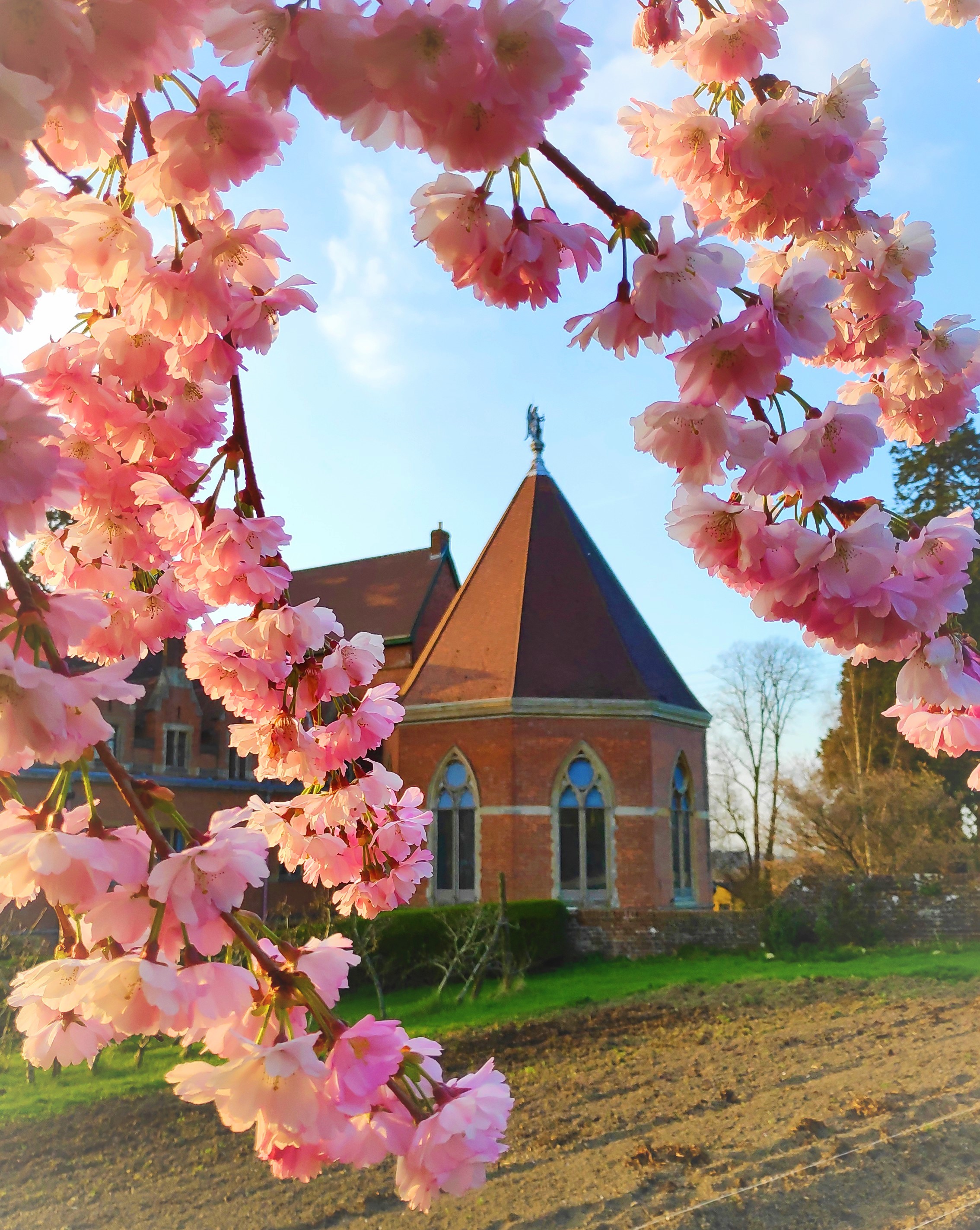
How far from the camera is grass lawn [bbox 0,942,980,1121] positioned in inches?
307

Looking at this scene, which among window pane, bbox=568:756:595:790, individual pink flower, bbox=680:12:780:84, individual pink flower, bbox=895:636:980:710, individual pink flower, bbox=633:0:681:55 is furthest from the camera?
window pane, bbox=568:756:595:790

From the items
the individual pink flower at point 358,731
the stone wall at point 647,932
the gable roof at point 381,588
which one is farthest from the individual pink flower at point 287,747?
the gable roof at point 381,588

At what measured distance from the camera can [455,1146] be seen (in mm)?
922

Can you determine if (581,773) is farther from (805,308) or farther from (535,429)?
(805,308)

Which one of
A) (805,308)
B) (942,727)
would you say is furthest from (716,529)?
(942,727)

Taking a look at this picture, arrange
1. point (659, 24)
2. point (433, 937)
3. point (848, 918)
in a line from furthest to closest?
point (848, 918), point (433, 937), point (659, 24)

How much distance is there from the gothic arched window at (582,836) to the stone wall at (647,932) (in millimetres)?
577

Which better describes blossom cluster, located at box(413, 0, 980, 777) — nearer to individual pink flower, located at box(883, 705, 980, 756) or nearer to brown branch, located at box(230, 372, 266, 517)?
individual pink flower, located at box(883, 705, 980, 756)

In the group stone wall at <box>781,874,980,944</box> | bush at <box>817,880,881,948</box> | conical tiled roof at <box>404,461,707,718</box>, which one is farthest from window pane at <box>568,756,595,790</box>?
bush at <box>817,880,881,948</box>

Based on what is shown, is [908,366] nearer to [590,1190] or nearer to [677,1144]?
[590,1190]

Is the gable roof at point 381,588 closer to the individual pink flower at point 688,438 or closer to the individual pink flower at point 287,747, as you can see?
the individual pink flower at point 287,747

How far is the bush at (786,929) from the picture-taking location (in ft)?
45.4

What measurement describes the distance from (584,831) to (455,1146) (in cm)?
1410

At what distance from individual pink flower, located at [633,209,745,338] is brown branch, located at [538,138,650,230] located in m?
0.05
